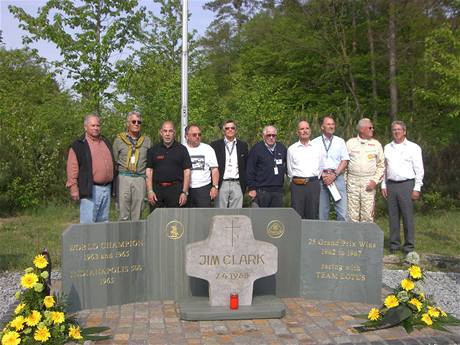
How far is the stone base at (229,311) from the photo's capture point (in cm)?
524

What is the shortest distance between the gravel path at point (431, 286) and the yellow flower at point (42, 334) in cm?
130

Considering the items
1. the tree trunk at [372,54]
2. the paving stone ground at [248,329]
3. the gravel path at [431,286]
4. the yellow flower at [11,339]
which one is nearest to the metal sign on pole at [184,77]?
the gravel path at [431,286]

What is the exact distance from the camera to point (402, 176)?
789 centimetres

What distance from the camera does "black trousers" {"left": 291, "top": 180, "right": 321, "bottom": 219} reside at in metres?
7.11

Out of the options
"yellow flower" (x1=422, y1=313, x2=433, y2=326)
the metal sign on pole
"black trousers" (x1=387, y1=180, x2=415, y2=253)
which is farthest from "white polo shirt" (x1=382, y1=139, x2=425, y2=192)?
the metal sign on pole

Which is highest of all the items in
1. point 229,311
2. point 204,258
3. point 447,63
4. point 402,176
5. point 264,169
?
point 447,63

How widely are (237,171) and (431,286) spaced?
2.83 meters

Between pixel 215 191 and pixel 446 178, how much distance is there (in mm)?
8806

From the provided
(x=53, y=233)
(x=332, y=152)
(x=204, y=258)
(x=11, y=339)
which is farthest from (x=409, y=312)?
(x=53, y=233)

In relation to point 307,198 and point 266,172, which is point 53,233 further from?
point 307,198

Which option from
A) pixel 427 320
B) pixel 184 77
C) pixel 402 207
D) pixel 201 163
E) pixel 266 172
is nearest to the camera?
pixel 427 320

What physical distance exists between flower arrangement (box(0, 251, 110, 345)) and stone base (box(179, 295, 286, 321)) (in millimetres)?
881

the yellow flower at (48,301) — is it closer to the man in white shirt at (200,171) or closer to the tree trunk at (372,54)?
the man in white shirt at (200,171)

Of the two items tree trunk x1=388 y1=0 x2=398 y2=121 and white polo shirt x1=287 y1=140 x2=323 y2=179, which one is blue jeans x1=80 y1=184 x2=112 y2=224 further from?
tree trunk x1=388 y1=0 x2=398 y2=121
